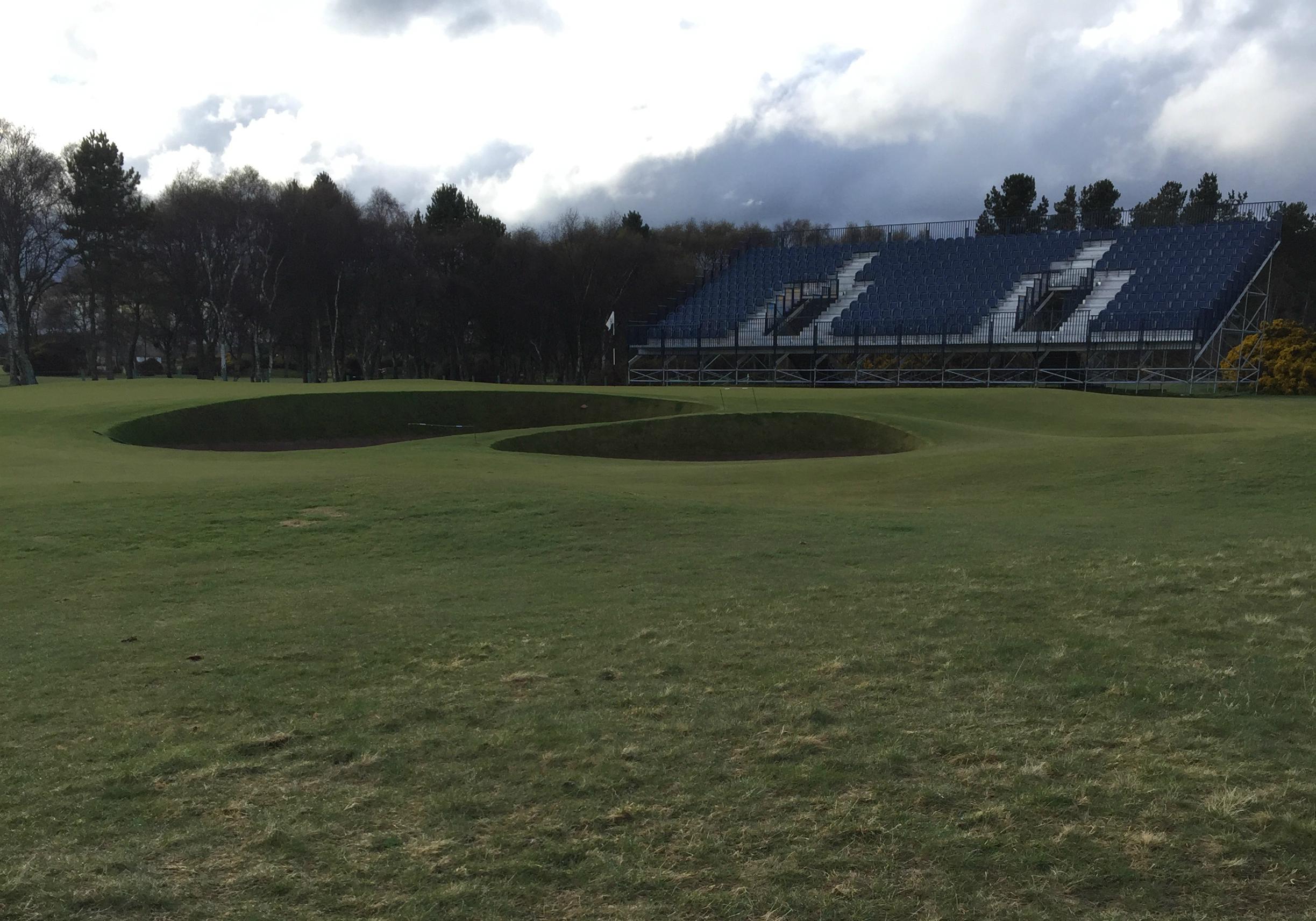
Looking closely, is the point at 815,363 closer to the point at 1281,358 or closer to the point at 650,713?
the point at 1281,358

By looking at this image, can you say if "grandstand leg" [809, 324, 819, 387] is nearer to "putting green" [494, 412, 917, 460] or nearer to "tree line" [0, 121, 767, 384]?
"tree line" [0, 121, 767, 384]

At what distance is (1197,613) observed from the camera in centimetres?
754

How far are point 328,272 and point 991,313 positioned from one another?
41947 millimetres

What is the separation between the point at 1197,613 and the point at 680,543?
533cm

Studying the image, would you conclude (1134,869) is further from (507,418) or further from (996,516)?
(507,418)

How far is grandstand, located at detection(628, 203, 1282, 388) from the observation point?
51438mm

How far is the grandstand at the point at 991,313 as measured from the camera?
5144 cm

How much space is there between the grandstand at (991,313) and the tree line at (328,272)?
22.4 feet

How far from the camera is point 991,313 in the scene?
56.7m

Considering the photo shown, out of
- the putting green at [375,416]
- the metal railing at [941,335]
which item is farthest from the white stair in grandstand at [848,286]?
the putting green at [375,416]

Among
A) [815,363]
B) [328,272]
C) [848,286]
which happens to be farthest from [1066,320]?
[328,272]

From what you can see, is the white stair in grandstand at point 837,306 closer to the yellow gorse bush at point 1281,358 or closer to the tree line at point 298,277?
the tree line at point 298,277

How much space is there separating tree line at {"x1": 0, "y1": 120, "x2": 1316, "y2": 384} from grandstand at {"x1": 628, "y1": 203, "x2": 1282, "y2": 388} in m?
6.83

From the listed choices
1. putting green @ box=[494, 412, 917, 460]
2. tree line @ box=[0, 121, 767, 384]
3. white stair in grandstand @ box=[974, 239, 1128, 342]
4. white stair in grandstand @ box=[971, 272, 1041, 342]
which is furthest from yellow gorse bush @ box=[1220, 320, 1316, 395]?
tree line @ box=[0, 121, 767, 384]
